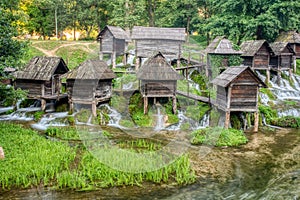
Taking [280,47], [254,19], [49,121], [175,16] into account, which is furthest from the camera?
→ [175,16]

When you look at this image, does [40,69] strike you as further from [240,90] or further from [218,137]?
[240,90]

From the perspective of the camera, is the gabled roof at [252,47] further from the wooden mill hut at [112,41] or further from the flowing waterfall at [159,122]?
the wooden mill hut at [112,41]

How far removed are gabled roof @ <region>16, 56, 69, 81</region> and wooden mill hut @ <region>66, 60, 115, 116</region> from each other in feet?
5.30

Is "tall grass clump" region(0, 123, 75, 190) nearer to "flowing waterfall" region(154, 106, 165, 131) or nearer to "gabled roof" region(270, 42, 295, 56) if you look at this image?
"flowing waterfall" region(154, 106, 165, 131)

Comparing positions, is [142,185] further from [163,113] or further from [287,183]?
[163,113]

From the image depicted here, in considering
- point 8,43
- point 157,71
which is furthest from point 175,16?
point 8,43

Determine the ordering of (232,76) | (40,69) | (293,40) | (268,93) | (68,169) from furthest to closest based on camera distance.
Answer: (293,40) → (268,93) → (40,69) → (232,76) → (68,169)

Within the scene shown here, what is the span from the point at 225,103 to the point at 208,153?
5.22 meters

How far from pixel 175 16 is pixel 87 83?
25938 mm

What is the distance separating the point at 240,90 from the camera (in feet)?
70.8

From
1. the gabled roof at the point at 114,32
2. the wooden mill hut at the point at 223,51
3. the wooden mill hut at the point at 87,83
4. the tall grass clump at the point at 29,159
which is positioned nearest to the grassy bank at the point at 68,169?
the tall grass clump at the point at 29,159

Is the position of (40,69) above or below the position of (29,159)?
above

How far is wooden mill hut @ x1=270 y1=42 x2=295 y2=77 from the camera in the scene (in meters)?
32.3

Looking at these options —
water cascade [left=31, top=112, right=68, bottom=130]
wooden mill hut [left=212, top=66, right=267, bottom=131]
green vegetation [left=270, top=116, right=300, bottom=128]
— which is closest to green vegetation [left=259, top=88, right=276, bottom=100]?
green vegetation [left=270, top=116, right=300, bottom=128]
